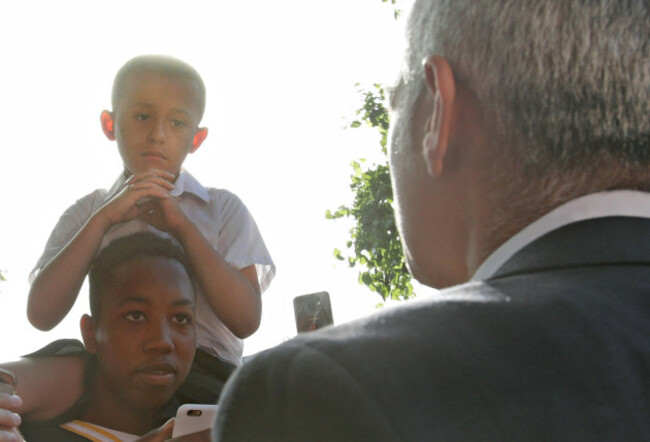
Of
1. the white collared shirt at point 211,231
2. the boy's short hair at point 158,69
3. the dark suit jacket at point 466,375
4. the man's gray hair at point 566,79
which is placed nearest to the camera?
the dark suit jacket at point 466,375

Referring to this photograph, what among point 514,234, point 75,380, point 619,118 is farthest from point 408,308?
point 75,380

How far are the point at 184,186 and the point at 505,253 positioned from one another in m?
1.96

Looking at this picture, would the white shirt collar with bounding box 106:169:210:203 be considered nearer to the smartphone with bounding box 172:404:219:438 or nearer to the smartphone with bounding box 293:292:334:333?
the smartphone with bounding box 293:292:334:333

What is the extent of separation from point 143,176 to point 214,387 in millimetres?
786

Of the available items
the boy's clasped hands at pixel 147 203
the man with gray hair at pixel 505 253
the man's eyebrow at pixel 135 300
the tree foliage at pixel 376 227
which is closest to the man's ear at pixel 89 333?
the man's eyebrow at pixel 135 300

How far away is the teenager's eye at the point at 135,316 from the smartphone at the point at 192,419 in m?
0.48

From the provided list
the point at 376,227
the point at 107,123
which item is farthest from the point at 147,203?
the point at 376,227

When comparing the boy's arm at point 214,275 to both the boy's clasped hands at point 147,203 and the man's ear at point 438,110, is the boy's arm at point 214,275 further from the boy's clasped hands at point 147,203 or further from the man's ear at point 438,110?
the man's ear at point 438,110

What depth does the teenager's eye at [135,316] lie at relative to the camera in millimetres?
2695

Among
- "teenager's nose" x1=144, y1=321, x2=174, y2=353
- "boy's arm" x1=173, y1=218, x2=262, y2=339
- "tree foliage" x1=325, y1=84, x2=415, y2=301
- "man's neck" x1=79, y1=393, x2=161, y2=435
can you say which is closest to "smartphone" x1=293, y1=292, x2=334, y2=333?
"boy's arm" x1=173, y1=218, x2=262, y2=339

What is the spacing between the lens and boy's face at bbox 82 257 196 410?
2.61m

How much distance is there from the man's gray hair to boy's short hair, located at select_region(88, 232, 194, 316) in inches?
65.4

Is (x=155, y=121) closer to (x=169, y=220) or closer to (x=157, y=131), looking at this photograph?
(x=157, y=131)

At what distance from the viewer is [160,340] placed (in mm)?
2627
